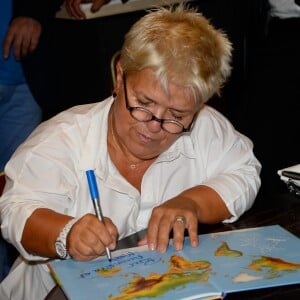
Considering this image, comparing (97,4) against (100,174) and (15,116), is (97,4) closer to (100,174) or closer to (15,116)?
(15,116)

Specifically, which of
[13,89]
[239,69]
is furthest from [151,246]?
[239,69]

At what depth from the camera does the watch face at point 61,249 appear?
4.85ft

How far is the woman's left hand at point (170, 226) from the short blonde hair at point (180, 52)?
1.03ft

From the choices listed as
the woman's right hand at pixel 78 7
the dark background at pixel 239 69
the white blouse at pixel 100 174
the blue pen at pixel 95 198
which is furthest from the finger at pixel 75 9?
the blue pen at pixel 95 198

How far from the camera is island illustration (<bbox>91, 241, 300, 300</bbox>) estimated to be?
4.29ft

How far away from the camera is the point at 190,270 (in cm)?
141

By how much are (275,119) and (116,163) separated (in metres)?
2.29

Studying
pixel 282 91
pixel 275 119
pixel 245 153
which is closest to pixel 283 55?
pixel 282 91

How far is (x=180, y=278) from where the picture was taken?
1365 mm

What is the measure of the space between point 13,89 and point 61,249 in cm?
174

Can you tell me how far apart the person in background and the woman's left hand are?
56.5 inches

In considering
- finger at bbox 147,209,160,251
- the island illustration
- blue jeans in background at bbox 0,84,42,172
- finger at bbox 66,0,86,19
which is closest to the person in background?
blue jeans in background at bbox 0,84,42,172

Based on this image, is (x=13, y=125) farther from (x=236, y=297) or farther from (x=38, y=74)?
(x=236, y=297)

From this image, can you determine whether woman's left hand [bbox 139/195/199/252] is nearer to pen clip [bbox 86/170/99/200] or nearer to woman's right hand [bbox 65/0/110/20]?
pen clip [bbox 86/170/99/200]
